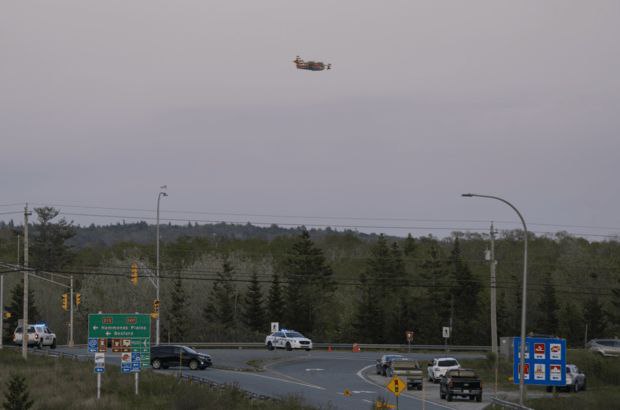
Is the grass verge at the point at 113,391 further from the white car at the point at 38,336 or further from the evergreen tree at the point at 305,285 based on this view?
the evergreen tree at the point at 305,285

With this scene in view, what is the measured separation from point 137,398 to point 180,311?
60092 mm

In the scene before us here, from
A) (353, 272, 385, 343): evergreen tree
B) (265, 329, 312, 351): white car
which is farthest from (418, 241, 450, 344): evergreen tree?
(265, 329, 312, 351): white car

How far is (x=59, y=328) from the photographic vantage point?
10906cm

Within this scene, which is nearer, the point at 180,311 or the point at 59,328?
the point at 180,311

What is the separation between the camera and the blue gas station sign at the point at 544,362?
39.0 meters

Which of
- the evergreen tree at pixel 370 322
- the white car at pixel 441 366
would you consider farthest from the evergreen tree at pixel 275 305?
the white car at pixel 441 366

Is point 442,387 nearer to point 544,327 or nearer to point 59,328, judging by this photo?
point 544,327

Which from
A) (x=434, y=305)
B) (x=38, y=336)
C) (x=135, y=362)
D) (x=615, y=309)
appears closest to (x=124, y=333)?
(x=135, y=362)

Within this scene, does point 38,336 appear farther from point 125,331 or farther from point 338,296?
point 338,296

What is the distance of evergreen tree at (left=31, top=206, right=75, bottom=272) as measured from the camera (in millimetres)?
118562

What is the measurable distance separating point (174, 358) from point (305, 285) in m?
46.4

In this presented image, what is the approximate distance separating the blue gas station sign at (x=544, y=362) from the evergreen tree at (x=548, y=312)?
6042 cm

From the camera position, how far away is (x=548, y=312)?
99.8m

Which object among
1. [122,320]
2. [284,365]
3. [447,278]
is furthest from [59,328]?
[122,320]
